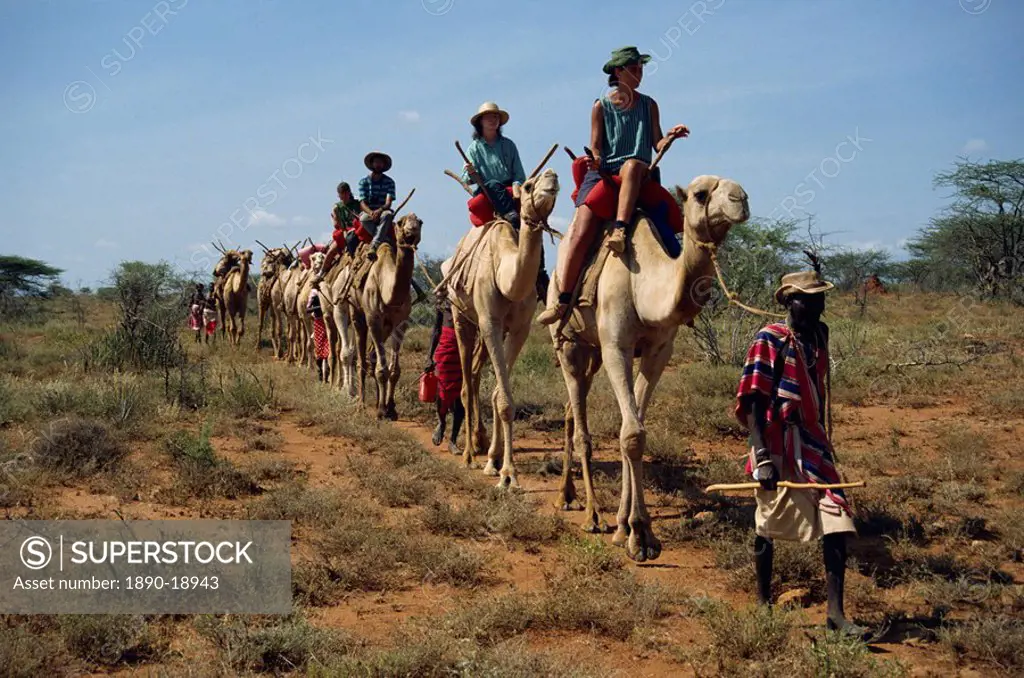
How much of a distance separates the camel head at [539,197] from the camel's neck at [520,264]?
114 millimetres

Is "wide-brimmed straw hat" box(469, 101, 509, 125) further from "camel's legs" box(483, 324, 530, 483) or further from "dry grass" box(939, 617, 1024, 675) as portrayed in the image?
"dry grass" box(939, 617, 1024, 675)

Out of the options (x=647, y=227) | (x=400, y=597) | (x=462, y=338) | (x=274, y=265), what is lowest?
(x=400, y=597)

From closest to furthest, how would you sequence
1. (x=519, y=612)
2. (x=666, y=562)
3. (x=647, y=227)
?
Result: (x=519, y=612)
(x=666, y=562)
(x=647, y=227)

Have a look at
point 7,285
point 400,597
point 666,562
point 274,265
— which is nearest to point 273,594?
point 400,597

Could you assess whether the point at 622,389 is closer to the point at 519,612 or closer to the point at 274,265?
the point at 519,612

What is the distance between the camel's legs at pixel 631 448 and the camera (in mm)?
5992

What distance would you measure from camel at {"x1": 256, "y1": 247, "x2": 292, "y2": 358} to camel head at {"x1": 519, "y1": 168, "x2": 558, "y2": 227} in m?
15.0

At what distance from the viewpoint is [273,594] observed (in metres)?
5.00

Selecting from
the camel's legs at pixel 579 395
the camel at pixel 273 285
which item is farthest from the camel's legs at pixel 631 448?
the camel at pixel 273 285

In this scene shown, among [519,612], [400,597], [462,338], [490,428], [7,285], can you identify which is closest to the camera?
[519,612]

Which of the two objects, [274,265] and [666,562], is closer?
[666,562]

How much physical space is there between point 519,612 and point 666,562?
1.60 metres

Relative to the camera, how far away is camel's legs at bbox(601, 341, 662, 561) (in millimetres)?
5992

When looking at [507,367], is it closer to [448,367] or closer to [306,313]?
[448,367]
